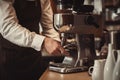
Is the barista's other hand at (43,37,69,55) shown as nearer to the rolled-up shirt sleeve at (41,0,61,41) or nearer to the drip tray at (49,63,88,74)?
the drip tray at (49,63,88,74)

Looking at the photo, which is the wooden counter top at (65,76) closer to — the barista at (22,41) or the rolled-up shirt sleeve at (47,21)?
the barista at (22,41)

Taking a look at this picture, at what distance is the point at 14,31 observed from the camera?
1949mm

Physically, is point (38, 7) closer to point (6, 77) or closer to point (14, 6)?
point (14, 6)

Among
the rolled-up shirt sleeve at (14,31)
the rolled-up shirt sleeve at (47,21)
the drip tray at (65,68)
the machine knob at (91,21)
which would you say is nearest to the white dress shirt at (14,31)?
the rolled-up shirt sleeve at (14,31)

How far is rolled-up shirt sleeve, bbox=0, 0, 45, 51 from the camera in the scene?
1918mm

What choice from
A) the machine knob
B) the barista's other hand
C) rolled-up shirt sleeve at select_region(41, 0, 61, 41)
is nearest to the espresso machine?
the machine knob

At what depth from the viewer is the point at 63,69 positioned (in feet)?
6.10

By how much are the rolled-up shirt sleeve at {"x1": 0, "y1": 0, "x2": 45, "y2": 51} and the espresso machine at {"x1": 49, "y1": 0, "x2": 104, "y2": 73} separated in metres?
0.17

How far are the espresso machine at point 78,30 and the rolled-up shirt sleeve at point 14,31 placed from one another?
0.17m

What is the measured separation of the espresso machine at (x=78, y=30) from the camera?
1870mm

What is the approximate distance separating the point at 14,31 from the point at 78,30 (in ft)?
1.40

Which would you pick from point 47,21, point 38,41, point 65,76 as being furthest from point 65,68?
point 47,21

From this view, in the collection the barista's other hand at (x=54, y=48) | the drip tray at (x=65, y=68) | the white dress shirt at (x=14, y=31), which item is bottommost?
the drip tray at (x=65, y=68)

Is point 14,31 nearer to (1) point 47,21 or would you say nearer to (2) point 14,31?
(2) point 14,31
